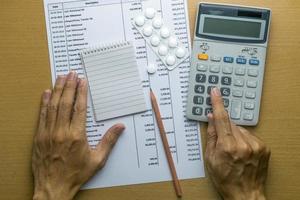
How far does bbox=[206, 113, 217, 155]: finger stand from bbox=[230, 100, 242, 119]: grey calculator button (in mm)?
38

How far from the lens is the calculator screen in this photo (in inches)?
32.4

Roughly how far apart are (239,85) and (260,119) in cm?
7

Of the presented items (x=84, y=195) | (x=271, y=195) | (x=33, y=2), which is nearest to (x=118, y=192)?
(x=84, y=195)

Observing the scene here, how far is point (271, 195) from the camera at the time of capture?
829 mm

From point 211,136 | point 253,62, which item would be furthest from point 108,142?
point 253,62

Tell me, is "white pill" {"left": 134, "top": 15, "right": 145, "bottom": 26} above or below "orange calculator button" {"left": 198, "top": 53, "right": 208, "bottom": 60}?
above

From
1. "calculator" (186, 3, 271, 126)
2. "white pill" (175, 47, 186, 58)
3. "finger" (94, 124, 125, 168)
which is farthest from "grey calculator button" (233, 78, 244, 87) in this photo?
"finger" (94, 124, 125, 168)

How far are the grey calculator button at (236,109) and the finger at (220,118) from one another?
2 centimetres

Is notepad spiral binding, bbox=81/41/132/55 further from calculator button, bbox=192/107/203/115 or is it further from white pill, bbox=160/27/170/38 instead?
calculator button, bbox=192/107/203/115

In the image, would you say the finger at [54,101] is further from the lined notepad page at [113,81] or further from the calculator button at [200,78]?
the calculator button at [200,78]

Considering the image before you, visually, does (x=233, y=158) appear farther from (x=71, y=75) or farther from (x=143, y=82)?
(x=71, y=75)

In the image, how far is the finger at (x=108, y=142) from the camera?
0.82 m

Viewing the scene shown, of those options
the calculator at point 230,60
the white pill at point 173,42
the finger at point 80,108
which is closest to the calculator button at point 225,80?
the calculator at point 230,60

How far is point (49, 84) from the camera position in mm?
841
